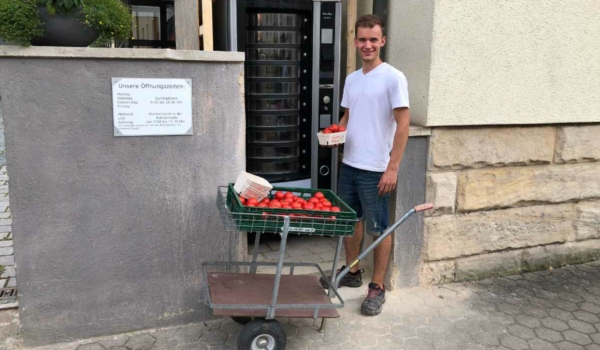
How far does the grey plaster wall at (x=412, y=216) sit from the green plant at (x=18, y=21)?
268 centimetres

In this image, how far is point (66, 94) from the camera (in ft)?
10.1

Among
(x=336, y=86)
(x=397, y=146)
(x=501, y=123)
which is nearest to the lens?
(x=397, y=146)

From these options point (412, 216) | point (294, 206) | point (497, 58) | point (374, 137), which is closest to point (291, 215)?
point (294, 206)

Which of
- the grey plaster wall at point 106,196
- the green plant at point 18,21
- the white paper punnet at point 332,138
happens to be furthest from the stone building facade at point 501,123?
the green plant at point 18,21

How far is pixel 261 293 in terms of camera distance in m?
3.30

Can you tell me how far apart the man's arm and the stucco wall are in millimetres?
538

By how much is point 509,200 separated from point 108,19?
3465 millimetres

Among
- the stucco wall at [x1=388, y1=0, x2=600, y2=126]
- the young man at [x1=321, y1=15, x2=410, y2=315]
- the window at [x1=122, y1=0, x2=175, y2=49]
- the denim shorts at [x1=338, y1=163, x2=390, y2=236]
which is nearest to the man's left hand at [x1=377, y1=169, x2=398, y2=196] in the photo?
the young man at [x1=321, y1=15, x2=410, y2=315]

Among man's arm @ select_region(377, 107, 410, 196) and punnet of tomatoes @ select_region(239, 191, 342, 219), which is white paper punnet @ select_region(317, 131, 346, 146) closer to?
man's arm @ select_region(377, 107, 410, 196)

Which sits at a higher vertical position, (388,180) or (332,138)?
(332,138)

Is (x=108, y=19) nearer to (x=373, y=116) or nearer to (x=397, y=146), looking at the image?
(x=373, y=116)

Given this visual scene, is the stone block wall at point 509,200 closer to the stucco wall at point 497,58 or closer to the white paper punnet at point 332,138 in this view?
the stucco wall at point 497,58

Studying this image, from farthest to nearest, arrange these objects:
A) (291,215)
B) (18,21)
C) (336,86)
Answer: (336,86), (291,215), (18,21)

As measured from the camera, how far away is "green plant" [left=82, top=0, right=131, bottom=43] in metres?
3.09
